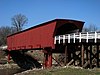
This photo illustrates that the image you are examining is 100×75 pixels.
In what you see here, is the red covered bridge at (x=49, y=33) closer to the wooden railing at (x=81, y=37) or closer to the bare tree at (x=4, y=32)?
the wooden railing at (x=81, y=37)

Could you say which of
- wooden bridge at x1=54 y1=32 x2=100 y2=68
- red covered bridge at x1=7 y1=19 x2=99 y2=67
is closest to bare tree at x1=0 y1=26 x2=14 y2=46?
red covered bridge at x1=7 y1=19 x2=99 y2=67

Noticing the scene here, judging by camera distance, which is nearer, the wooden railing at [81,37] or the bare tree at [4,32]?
the wooden railing at [81,37]

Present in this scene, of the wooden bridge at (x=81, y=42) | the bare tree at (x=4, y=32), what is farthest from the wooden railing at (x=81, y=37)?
the bare tree at (x=4, y=32)

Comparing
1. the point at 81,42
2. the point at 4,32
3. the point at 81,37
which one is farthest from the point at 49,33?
the point at 4,32

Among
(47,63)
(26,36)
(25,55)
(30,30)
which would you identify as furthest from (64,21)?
(25,55)

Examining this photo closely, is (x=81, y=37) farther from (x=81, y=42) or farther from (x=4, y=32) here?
(x=4, y=32)

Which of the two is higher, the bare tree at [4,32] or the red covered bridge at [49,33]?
the bare tree at [4,32]

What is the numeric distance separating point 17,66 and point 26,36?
32.7 ft

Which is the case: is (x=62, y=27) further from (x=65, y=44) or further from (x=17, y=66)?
(x=17, y=66)

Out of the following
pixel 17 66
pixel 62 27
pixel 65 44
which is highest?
pixel 62 27

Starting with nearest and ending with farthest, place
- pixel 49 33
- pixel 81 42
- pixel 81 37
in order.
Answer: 1. pixel 81 37
2. pixel 81 42
3. pixel 49 33

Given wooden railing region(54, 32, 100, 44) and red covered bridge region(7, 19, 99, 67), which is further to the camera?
red covered bridge region(7, 19, 99, 67)

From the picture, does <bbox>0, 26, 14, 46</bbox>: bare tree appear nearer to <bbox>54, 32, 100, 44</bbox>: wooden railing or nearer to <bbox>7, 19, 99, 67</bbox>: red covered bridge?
<bbox>7, 19, 99, 67</bbox>: red covered bridge

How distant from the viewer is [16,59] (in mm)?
72688
